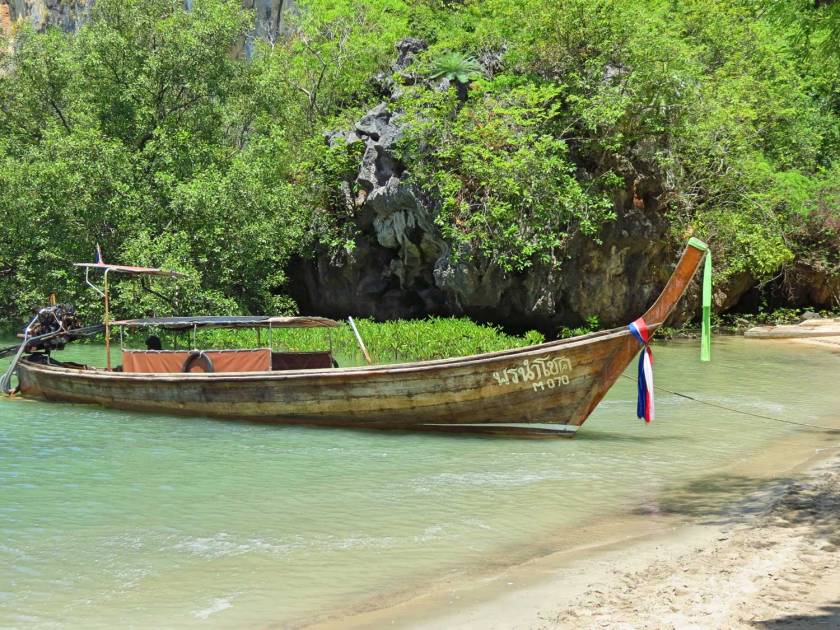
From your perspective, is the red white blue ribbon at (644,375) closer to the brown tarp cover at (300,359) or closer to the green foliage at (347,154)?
the brown tarp cover at (300,359)

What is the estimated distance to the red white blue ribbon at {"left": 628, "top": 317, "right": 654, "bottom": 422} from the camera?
1148 cm

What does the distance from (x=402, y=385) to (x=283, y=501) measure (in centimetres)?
349

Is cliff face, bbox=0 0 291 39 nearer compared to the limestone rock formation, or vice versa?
the limestone rock formation

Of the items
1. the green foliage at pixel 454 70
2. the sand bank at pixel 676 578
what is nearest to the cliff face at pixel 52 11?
the green foliage at pixel 454 70

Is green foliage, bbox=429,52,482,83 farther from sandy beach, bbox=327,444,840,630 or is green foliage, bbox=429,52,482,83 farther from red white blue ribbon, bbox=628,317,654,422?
sandy beach, bbox=327,444,840,630

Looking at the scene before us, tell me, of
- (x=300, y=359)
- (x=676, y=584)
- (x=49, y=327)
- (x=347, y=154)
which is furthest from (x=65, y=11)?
(x=676, y=584)

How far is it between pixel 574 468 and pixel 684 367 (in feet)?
36.3

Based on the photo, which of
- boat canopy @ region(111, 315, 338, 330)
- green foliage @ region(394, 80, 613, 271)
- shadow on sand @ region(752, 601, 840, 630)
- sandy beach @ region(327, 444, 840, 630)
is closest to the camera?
shadow on sand @ region(752, 601, 840, 630)

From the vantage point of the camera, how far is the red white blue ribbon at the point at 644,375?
11484 mm

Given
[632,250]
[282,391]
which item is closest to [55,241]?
[282,391]

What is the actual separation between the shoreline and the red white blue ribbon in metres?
2.53

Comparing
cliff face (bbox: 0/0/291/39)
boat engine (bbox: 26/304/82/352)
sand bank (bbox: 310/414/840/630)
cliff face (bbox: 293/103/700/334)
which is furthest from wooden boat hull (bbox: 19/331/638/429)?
cliff face (bbox: 0/0/291/39)

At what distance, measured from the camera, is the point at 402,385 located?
41.7ft

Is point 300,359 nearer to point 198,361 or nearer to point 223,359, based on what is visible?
point 223,359
